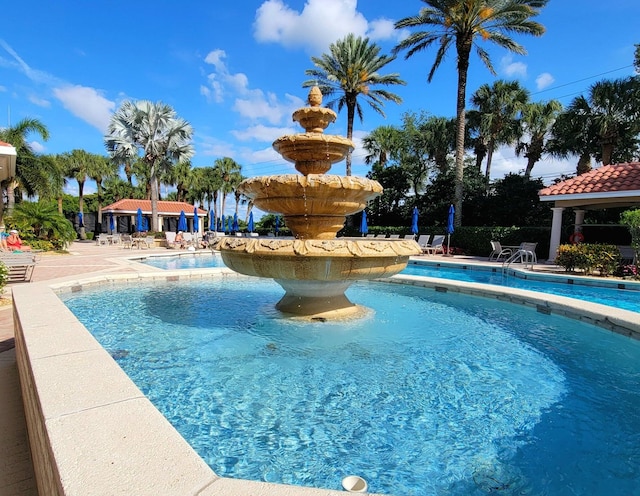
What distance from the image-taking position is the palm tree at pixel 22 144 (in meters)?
21.8

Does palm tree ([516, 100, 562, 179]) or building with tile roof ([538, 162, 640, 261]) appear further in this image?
palm tree ([516, 100, 562, 179])

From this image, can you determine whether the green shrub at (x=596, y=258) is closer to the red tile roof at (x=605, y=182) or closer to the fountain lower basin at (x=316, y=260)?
the red tile roof at (x=605, y=182)

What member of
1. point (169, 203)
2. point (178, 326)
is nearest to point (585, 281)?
point (178, 326)

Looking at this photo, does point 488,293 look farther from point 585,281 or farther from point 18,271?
point 18,271

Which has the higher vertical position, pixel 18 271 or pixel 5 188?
pixel 5 188

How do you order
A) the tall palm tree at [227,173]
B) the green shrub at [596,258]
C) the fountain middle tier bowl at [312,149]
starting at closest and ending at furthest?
the fountain middle tier bowl at [312,149], the green shrub at [596,258], the tall palm tree at [227,173]

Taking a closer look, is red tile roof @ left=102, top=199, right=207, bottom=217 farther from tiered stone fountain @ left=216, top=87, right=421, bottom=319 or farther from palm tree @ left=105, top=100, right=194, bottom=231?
tiered stone fountain @ left=216, top=87, right=421, bottom=319

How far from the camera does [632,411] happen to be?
9.94 ft

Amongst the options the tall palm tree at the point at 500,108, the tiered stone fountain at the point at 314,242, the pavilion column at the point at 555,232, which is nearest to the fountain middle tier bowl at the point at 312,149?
the tiered stone fountain at the point at 314,242

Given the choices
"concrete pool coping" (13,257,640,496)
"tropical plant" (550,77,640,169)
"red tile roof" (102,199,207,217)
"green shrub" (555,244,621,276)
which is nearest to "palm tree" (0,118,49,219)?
"red tile roof" (102,199,207,217)

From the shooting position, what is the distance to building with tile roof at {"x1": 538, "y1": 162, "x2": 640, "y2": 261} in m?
14.1

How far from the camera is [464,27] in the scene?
1972 centimetres

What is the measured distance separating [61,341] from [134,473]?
6.94ft

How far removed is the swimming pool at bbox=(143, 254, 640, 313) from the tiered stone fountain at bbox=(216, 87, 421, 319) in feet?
20.8
